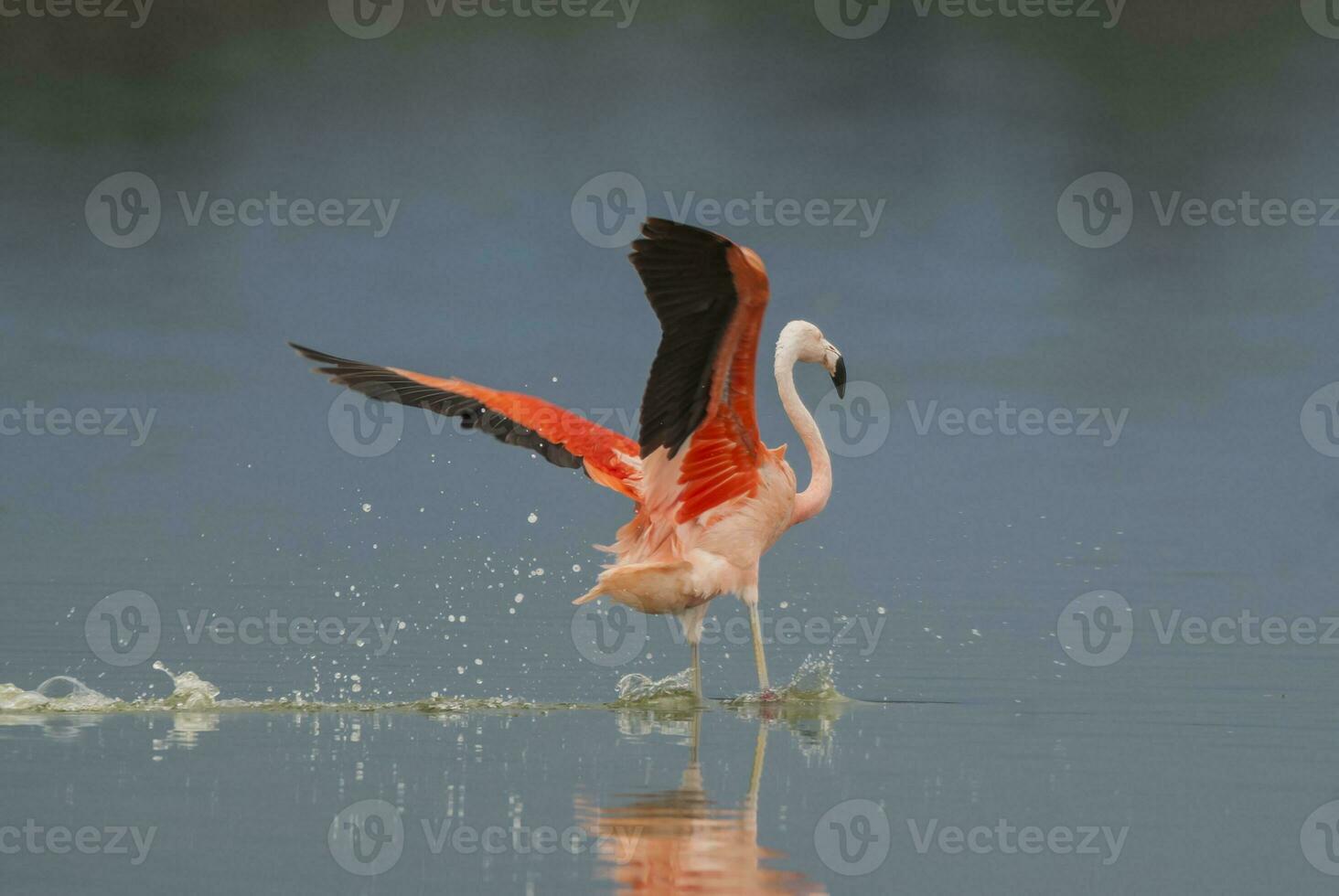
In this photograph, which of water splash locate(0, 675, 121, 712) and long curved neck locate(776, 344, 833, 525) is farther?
long curved neck locate(776, 344, 833, 525)

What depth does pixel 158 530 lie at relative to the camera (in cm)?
1753

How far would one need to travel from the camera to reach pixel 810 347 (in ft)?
34.0

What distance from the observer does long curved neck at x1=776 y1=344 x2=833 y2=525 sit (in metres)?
10.3

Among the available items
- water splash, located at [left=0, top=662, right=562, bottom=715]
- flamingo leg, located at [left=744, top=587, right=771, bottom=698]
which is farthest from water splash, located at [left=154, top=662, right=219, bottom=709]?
flamingo leg, located at [left=744, top=587, right=771, bottom=698]

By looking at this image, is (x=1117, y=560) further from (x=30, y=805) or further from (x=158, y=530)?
(x=30, y=805)
